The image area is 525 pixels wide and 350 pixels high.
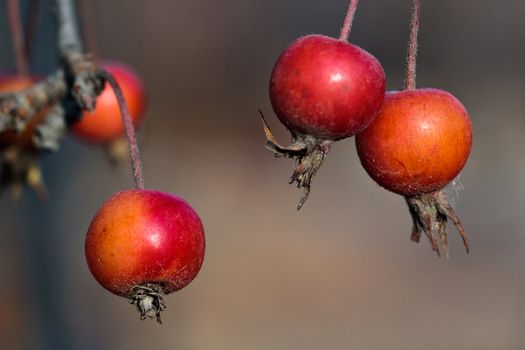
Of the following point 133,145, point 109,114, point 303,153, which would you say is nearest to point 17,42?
point 109,114

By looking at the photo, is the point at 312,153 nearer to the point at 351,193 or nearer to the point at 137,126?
the point at 137,126

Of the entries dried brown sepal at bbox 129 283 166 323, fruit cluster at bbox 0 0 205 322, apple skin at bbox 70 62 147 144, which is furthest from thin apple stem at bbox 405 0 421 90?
apple skin at bbox 70 62 147 144

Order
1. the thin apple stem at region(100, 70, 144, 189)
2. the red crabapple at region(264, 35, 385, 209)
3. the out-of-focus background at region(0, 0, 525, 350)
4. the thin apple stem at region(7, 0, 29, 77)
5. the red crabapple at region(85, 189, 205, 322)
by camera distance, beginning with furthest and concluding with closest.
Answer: the out-of-focus background at region(0, 0, 525, 350), the thin apple stem at region(7, 0, 29, 77), the thin apple stem at region(100, 70, 144, 189), the red crabapple at region(85, 189, 205, 322), the red crabapple at region(264, 35, 385, 209)

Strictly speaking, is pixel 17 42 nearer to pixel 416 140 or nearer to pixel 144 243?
pixel 144 243

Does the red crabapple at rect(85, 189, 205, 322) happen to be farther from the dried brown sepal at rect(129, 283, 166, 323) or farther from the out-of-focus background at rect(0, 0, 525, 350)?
the out-of-focus background at rect(0, 0, 525, 350)

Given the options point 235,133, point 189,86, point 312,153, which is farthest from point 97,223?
point 189,86

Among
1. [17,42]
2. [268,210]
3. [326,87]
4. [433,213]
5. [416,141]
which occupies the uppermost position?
[17,42]

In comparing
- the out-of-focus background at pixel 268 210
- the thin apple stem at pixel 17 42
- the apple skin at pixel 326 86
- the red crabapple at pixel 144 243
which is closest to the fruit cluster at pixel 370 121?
the apple skin at pixel 326 86

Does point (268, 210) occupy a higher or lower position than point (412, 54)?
higher
